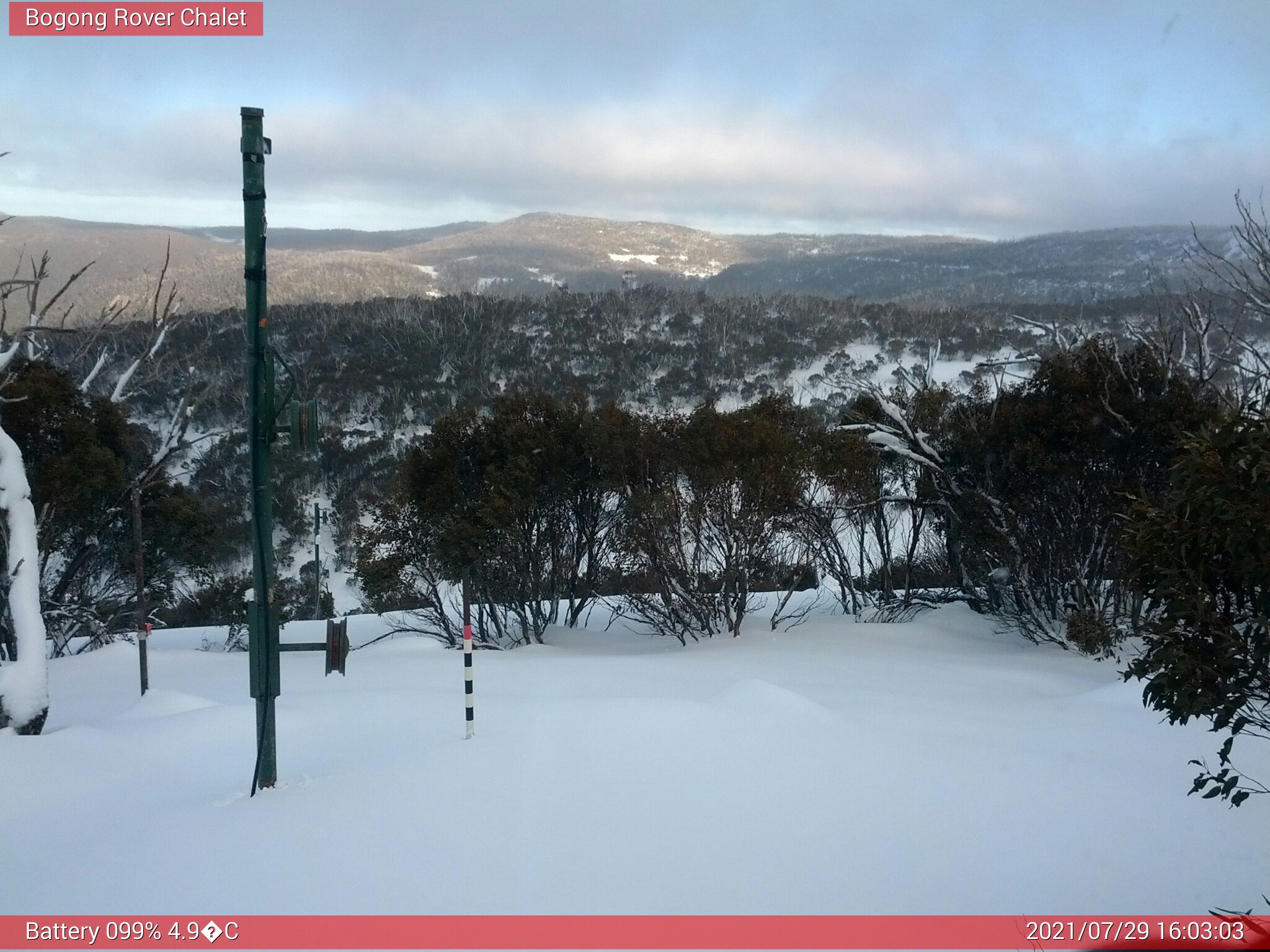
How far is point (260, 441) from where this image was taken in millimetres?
5180

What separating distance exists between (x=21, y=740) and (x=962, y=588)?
12444 mm

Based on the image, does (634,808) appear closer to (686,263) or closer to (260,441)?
(260,441)

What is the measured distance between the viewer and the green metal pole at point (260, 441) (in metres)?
4.99

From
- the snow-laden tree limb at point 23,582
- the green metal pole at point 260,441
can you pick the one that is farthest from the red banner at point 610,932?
the snow-laden tree limb at point 23,582

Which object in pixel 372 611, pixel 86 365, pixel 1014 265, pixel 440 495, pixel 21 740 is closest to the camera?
pixel 21 740

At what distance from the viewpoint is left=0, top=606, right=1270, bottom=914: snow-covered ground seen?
13.0 ft

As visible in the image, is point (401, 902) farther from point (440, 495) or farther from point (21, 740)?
point (440, 495)

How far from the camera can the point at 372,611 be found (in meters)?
20.5

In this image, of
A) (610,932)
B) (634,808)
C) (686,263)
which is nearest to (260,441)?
(634,808)

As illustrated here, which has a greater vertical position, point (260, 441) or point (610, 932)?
point (260, 441)

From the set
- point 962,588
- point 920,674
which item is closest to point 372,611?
point 962,588

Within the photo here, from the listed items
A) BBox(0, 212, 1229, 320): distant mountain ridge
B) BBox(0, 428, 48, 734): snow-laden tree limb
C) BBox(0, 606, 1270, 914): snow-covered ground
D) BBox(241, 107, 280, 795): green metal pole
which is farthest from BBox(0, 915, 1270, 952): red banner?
BBox(0, 212, 1229, 320): distant mountain ridge

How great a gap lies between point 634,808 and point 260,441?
2948 mm

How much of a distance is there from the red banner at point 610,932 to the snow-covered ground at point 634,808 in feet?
0.27
